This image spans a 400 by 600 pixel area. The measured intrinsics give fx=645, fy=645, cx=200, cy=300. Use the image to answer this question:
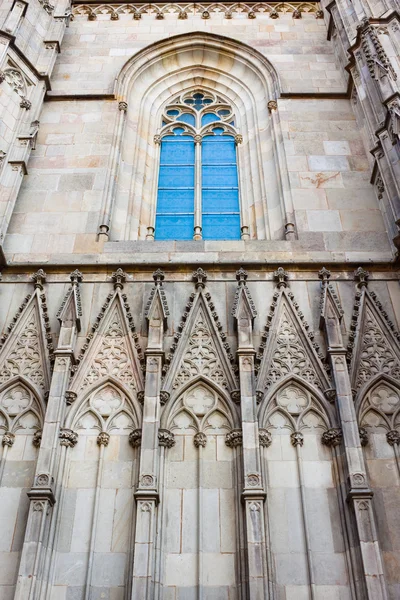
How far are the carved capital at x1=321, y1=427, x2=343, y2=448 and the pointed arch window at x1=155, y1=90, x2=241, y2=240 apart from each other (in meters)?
4.88

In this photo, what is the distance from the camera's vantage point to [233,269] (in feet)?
34.3

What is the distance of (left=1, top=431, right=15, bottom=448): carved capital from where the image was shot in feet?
27.9

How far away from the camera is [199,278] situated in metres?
10.2

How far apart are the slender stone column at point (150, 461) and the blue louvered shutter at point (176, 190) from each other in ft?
8.68

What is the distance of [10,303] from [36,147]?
172 inches

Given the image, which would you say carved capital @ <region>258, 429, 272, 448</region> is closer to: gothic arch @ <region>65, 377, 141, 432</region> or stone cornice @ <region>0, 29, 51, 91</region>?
gothic arch @ <region>65, 377, 141, 432</region>

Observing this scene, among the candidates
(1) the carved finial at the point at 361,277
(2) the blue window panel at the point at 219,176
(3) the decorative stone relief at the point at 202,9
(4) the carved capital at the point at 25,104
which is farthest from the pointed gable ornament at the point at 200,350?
(3) the decorative stone relief at the point at 202,9

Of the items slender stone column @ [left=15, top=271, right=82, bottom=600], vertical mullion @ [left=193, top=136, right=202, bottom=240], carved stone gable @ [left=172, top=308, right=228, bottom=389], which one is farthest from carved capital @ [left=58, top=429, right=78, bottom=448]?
vertical mullion @ [left=193, top=136, right=202, bottom=240]

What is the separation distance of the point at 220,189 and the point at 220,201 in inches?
13.5

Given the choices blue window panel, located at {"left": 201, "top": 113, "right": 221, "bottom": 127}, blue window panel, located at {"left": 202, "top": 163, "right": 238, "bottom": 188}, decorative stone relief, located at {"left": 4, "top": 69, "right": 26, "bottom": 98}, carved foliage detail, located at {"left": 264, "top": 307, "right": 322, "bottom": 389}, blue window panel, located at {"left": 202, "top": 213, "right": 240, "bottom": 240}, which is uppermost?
blue window panel, located at {"left": 201, "top": 113, "right": 221, "bottom": 127}

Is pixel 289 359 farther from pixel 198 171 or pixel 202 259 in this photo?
pixel 198 171

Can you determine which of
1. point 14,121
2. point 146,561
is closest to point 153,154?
point 14,121

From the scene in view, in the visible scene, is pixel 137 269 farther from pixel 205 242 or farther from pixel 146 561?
pixel 146 561

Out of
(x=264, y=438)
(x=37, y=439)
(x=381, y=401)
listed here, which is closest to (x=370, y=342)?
(x=381, y=401)
